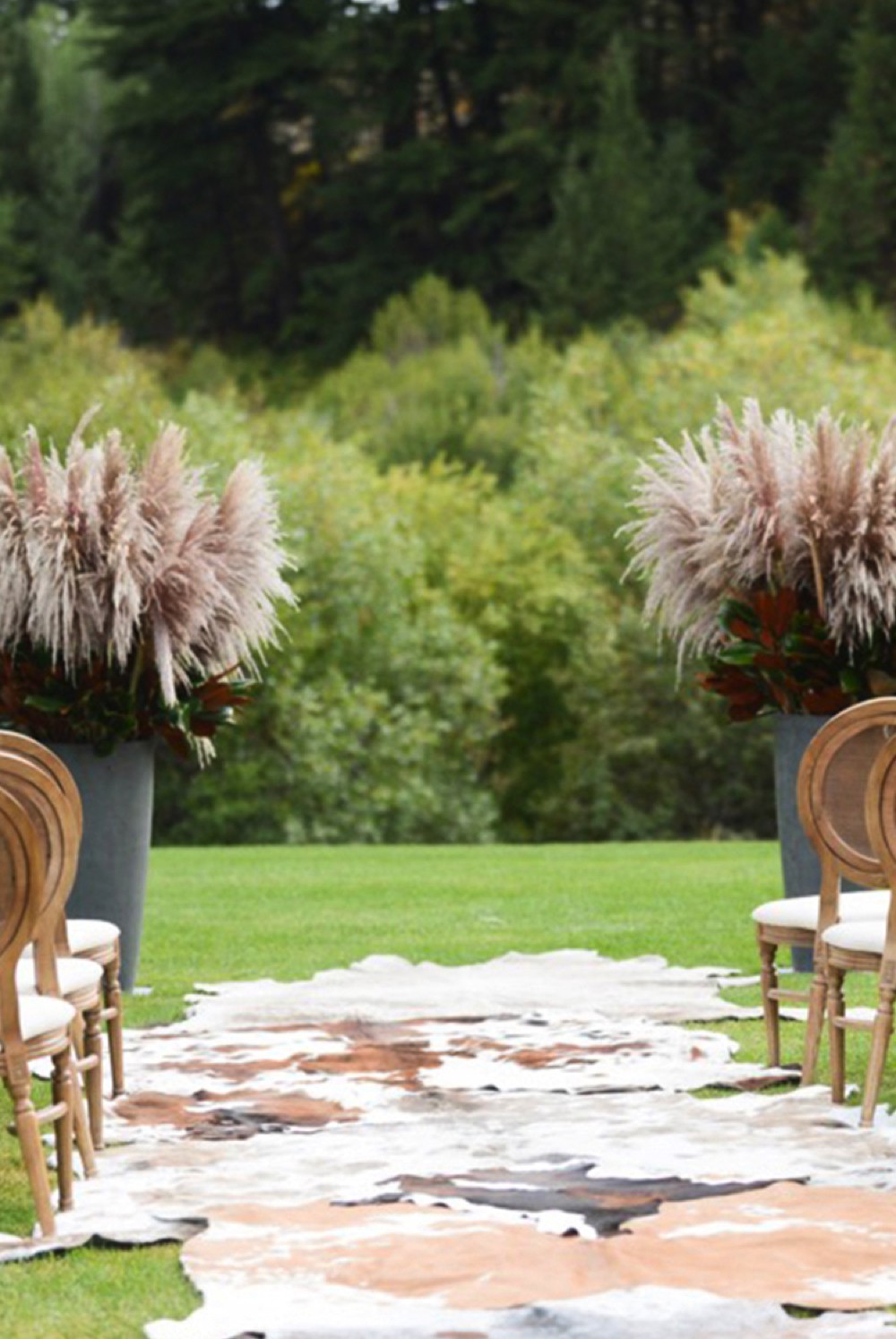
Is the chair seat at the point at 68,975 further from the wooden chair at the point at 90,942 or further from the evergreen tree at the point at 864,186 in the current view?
the evergreen tree at the point at 864,186

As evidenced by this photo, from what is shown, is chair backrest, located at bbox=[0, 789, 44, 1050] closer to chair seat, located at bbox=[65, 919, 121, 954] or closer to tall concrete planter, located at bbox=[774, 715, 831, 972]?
chair seat, located at bbox=[65, 919, 121, 954]

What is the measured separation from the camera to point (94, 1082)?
6180mm

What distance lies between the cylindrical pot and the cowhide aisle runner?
2.99 ft

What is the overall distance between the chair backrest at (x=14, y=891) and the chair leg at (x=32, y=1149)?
0.07 meters

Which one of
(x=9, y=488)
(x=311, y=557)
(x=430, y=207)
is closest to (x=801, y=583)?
(x=9, y=488)

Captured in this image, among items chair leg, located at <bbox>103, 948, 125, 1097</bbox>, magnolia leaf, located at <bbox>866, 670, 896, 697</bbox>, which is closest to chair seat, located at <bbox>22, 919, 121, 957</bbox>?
chair leg, located at <bbox>103, 948, 125, 1097</bbox>

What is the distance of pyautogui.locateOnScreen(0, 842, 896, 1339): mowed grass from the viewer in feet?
15.7

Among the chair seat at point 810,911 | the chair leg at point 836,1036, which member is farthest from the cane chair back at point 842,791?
the chair leg at point 836,1036

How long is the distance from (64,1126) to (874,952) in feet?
7.35

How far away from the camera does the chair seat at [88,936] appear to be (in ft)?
21.5

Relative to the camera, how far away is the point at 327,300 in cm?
4659

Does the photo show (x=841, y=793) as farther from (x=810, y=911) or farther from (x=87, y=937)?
(x=87, y=937)

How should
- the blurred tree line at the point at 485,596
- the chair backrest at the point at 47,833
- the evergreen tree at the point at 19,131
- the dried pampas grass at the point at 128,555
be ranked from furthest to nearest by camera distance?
the evergreen tree at the point at 19,131, the blurred tree line at the point at 485,596, the dried pampas grass at the point at 128,555, the chair backrest at the point at 47,833

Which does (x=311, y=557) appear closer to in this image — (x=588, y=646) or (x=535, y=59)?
(x=588, y=646)
